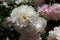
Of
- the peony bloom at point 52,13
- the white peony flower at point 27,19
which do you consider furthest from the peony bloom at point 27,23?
the peony bloom at point 52,13

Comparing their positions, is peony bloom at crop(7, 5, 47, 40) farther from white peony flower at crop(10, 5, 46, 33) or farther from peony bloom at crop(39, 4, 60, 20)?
peony bloom at crop(39, 4, 60, 20)

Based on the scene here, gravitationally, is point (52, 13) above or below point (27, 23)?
above

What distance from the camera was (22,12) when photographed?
0.76m

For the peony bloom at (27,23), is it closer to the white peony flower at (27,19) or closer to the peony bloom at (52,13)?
the white peony flower at (27,19)

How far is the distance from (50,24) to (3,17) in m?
0.24

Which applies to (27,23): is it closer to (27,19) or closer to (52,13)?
(27,19)

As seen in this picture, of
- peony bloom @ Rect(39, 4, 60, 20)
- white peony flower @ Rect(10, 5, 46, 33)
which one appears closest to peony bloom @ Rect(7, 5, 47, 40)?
white peony flower @ Rect(10, 5, 46, 33)

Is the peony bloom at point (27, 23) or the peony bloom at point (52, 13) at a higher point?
the peony bloom at point (52, 13)

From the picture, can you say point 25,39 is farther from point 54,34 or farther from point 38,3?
point 38,3

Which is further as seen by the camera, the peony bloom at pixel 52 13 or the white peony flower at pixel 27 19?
the peony bloom at pixel 52 13

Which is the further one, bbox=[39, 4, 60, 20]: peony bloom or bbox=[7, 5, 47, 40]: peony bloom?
bbox=[39, 4, 60, 20]: peony bloom

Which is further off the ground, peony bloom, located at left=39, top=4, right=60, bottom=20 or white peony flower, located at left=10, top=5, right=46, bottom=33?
peony bloom, located at left=39, top=4, right=60, bottom=20

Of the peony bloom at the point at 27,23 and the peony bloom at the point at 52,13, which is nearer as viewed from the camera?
the peony bloom at the point at 27,23

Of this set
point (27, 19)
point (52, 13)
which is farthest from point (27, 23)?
point (52, 13)
